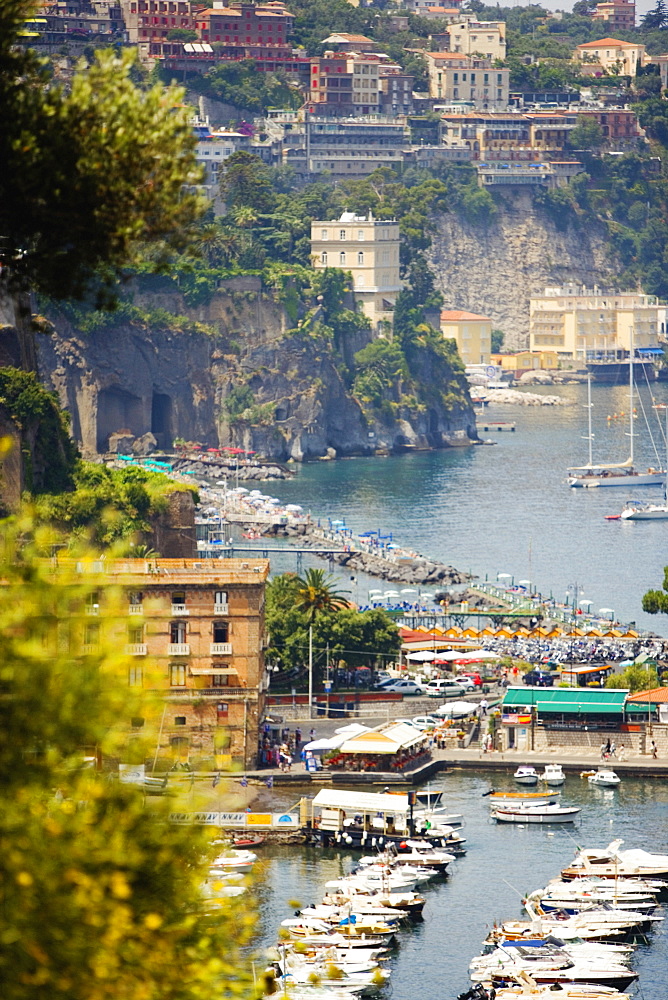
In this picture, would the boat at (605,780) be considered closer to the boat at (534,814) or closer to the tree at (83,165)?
the boat at (534,814)

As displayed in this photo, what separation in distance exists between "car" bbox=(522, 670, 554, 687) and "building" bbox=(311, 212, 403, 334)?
75701 mm

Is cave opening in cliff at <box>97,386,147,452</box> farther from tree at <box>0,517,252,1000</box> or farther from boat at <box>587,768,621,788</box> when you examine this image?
tree at <box>0,517,252,1000</box>

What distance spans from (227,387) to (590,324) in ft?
153

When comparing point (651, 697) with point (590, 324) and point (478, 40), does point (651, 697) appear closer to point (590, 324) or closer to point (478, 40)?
point (590, 324)

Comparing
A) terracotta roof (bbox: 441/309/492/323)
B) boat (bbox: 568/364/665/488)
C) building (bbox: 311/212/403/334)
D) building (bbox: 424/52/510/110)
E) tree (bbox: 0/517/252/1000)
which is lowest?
boat (bbox: 568/364/665/488)

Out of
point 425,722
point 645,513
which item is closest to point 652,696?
point 425,722

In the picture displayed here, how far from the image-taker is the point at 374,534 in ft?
287

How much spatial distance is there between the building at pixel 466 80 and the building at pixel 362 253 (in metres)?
49.2

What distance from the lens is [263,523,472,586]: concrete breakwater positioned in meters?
77.9

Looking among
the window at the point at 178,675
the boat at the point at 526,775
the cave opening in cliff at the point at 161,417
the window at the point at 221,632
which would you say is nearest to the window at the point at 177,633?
the window at the point at 178,675

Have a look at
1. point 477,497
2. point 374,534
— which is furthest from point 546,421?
point 374,534

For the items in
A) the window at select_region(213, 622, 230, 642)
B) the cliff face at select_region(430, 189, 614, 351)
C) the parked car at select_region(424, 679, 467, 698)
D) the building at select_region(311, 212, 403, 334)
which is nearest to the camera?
the window at select_region(213, 622, 230, 642)

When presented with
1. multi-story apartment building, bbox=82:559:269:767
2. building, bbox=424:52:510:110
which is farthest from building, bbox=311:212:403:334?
multi-story apartment building, bbox=82:559:269:767

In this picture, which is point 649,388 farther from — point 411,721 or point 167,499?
point 411,721
